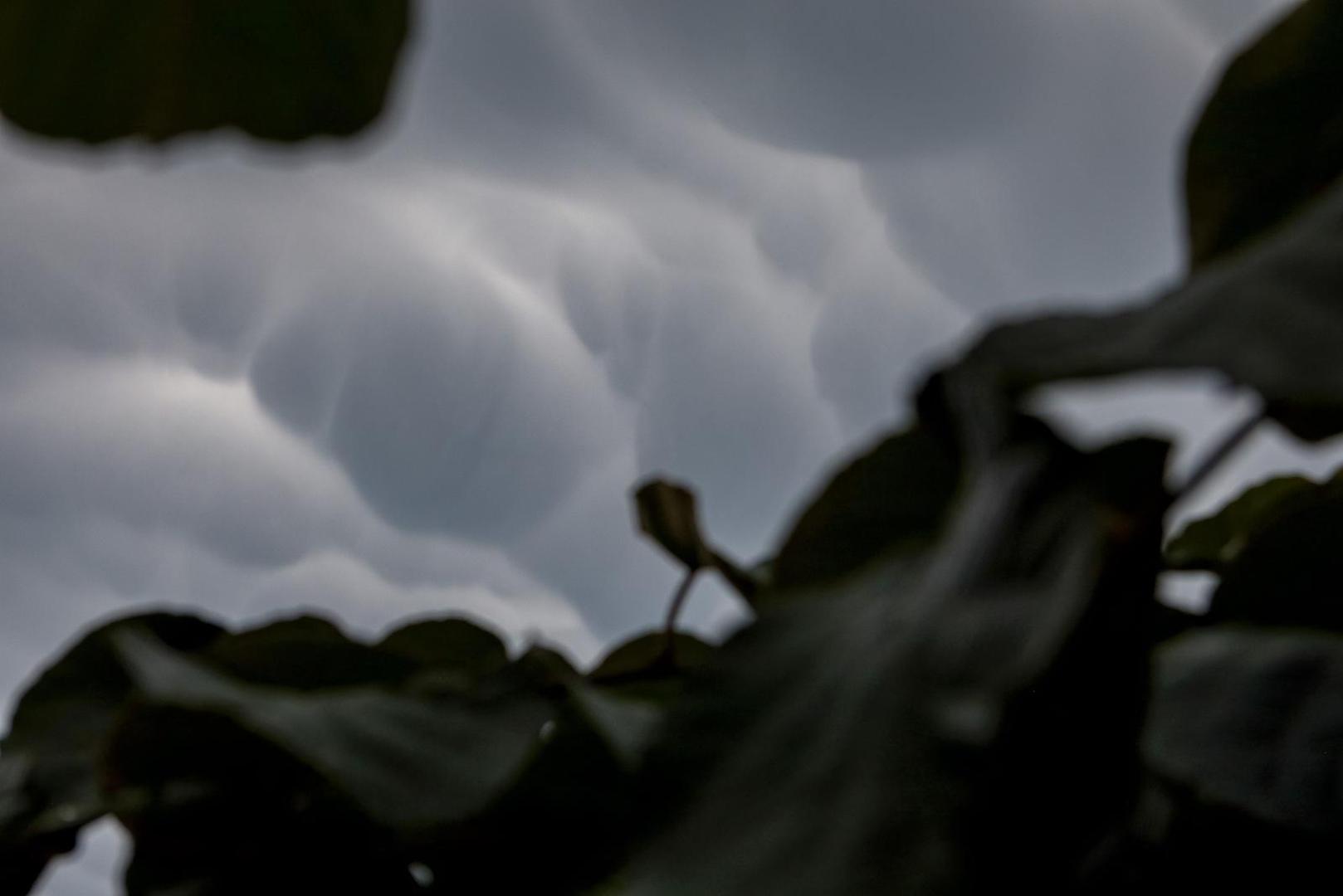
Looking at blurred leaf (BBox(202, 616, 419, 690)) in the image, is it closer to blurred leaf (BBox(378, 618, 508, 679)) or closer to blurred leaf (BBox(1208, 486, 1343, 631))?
blurred leaf (BBox(378, 618, 508, 679))

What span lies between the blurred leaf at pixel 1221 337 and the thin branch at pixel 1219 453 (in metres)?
0.04

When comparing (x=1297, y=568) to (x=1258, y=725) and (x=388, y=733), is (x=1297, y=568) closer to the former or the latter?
(x=1258, y=725)

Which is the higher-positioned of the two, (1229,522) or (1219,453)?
(1219,453)

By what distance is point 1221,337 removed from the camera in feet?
0.58

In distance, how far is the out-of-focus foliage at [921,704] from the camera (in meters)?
0.18

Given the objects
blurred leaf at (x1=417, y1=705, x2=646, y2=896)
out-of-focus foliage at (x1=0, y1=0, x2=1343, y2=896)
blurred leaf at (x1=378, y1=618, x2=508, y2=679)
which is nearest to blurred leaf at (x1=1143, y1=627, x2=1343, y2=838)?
out-of-focus foliage at (x1=0, y1=0, x2=1343, y2=896)

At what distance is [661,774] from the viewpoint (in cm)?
20

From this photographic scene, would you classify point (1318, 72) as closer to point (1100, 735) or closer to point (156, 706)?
point (1100, 735)

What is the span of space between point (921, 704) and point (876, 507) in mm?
135

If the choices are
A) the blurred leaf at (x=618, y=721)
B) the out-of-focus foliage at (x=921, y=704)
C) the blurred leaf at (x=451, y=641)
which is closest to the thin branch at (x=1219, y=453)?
the out-of-focus foliage at (x=921, y=704)

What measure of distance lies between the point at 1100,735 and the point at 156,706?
0.19m

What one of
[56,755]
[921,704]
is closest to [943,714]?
[921,704]

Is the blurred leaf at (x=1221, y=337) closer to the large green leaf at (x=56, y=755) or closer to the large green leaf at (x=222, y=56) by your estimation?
the large green leaf at (x=222, y=56)

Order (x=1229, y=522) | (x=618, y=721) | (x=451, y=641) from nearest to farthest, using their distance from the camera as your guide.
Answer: (x=618, y=721) → (x=451, y=641) → (x=1229, y=522)
